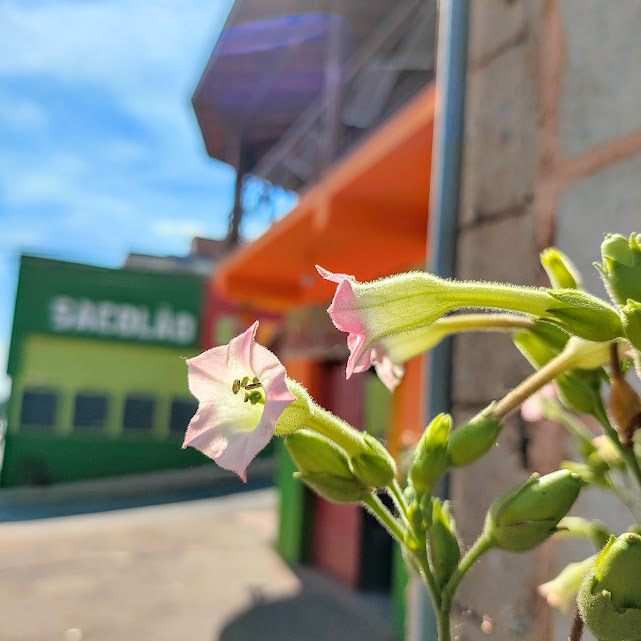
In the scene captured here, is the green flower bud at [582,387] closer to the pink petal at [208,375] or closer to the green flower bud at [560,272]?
the green flower bud at [560,272]

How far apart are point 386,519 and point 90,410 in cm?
987

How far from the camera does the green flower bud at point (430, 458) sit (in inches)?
14.6

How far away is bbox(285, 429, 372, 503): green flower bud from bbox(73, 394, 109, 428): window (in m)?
9.73

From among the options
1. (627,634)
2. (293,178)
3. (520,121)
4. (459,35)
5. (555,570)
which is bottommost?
(555,570)

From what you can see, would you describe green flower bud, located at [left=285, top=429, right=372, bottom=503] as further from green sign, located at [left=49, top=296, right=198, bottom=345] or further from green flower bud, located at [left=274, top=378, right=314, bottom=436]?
green sign, located at [left=49, top=296, right=198, bottom=345]

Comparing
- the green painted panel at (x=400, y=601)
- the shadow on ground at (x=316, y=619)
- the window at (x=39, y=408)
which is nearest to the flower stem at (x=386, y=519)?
the green painted panel at (x=400, y=601)

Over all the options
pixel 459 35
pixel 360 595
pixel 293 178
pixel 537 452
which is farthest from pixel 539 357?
pixel 293 178

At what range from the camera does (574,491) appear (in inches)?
14.1

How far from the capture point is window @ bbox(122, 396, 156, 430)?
967 centimetres

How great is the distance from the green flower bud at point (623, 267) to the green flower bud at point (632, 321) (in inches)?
0.9

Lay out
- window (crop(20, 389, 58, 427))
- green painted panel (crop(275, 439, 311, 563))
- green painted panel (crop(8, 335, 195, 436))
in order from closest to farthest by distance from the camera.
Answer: green painted panel (crop(275, 439, 311, 563)), window (crop(20, 389, 58, 427)), green painted panel (crop(8, 335, 195, 436))

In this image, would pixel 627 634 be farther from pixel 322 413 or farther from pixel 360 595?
pixel 360 595

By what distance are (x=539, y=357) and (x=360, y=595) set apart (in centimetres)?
459

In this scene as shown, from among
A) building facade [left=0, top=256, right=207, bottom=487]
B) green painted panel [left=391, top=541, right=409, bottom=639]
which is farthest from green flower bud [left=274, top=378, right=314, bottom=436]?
building facade [left=0, top=256, right=207, bottom=487]
